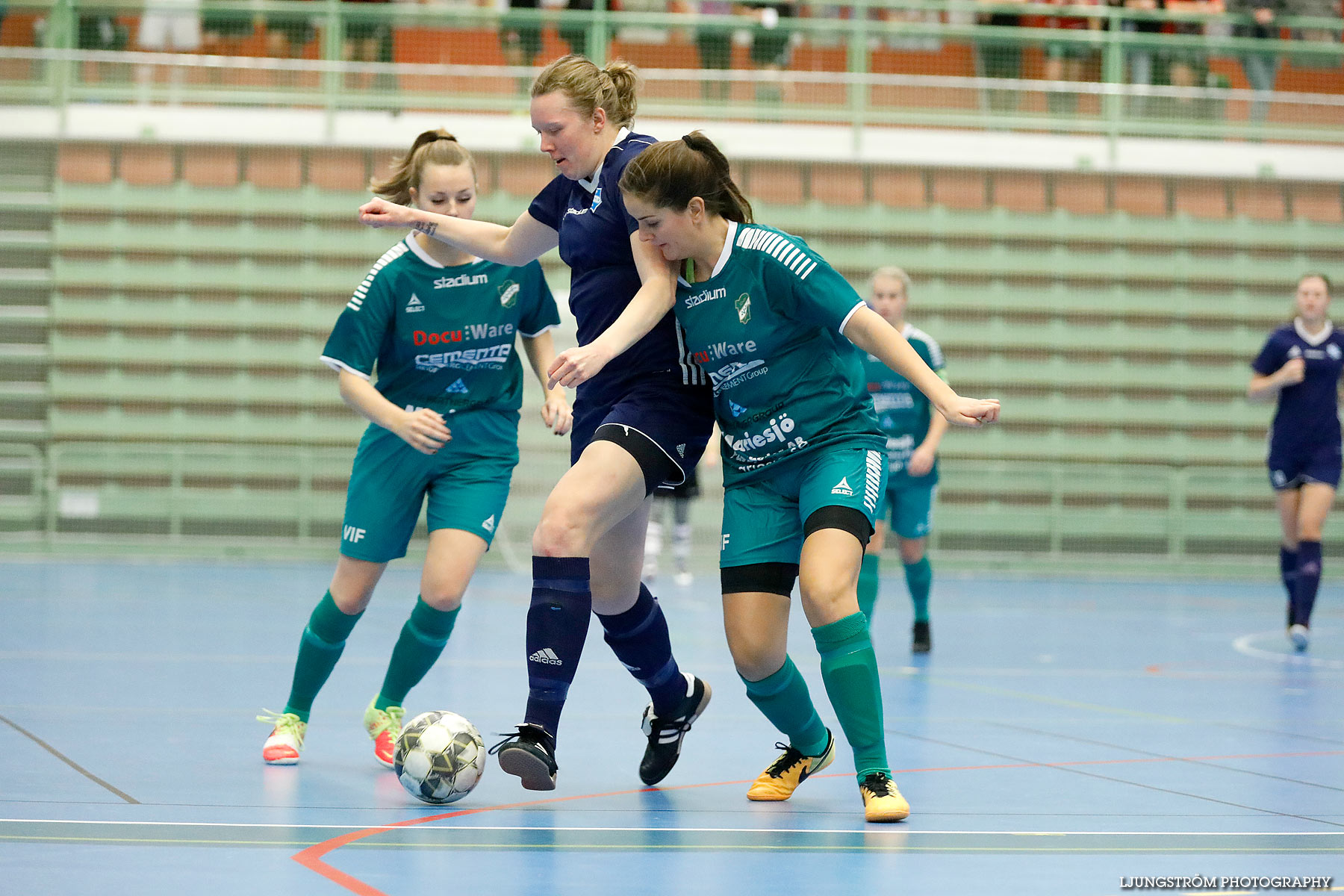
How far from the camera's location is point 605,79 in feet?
12.3

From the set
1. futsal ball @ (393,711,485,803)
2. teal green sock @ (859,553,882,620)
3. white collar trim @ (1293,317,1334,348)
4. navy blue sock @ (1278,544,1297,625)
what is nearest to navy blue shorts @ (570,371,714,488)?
futsal ball @ (393,711,485,803)

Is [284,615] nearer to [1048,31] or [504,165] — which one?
[504,165]

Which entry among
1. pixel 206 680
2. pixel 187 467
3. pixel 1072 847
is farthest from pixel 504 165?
pixel 1072 847

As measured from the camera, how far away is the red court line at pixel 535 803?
2.84 m

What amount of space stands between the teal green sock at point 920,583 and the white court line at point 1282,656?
182cm

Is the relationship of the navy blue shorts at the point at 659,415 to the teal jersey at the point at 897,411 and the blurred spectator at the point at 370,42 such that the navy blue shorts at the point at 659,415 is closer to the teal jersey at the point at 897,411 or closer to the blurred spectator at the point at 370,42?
the teal jersey at the point at 897,411

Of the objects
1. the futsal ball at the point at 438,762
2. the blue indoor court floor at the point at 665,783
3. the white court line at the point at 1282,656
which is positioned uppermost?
the futsal ball at the point at 438,762

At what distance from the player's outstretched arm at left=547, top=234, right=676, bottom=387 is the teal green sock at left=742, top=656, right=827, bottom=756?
3.23ft

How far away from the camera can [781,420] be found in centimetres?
Answer: 371

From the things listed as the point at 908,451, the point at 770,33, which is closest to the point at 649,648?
the point at 908,451

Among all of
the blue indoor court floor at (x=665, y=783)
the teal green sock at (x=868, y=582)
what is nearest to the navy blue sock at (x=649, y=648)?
the blue indoor court floor at (x=665, y=783)

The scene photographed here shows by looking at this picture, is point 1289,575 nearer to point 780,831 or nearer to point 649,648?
point 649,648

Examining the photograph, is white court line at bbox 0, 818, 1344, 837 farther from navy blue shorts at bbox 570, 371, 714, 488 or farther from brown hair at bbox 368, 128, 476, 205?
brown hair at bbox 368, 128, 476, 205

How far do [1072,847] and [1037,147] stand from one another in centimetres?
1153
